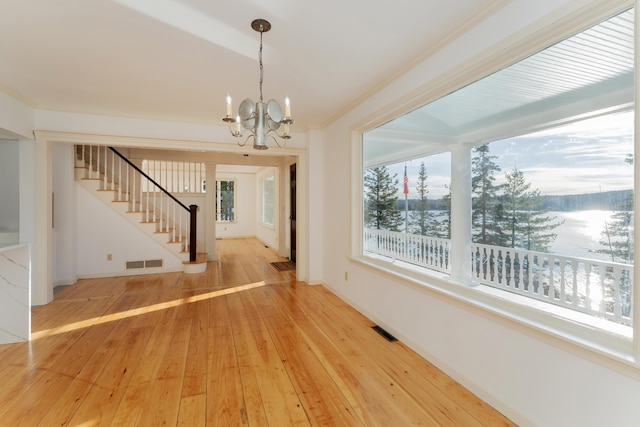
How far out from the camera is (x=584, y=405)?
1.38m

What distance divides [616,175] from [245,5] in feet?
7.55

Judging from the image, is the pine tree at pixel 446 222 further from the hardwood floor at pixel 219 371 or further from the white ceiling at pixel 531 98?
the hardwood floor at pixel 219 371

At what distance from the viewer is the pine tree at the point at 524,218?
2122 millimetres

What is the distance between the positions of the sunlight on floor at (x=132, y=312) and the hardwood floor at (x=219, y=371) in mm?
22

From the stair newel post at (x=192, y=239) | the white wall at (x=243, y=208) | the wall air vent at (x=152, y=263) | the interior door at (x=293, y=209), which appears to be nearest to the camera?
the wall air vent at (x=152, y=263)

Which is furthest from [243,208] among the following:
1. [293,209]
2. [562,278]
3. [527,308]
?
[527,308]

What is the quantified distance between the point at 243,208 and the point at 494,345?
32.3ft

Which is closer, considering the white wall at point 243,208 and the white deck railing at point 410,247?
the white deck railing at point 410,247

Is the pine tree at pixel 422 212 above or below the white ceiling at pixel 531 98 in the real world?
below

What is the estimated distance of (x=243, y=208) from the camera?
35.5ft

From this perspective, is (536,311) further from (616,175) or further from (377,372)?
(377,372)

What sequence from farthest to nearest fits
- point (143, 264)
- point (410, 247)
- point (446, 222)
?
point (143, 264) → point (410, 247) → point (446, 222)

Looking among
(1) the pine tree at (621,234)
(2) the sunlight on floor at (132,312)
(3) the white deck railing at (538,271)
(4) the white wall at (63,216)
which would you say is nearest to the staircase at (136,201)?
(4) the white wall at (63,216)

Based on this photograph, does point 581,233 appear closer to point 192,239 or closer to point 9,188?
point 192,239
